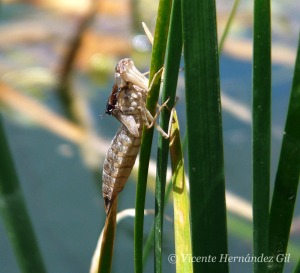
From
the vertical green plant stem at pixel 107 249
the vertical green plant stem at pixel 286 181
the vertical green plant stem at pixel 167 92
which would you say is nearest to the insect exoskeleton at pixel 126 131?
the vertical green plant stem at pixel 107 249

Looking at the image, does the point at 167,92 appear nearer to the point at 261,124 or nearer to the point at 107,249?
the point at 261,124

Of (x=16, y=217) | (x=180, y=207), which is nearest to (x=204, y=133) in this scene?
(x=180, y=207)

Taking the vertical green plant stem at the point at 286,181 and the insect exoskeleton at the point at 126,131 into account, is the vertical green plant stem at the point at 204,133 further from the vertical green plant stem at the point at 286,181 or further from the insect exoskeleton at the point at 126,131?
the insect exoskeleton at the point at 126,131

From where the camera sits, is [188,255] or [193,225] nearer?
[193,225]

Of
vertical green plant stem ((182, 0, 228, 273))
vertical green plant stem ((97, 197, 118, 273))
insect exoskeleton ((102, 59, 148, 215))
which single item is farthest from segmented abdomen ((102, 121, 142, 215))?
vertical green plant stem ((182, 0, 228, 273))

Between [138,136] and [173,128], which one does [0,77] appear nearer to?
[138,136]

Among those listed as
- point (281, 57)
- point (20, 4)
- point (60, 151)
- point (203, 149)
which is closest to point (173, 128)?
point (203, 149)
